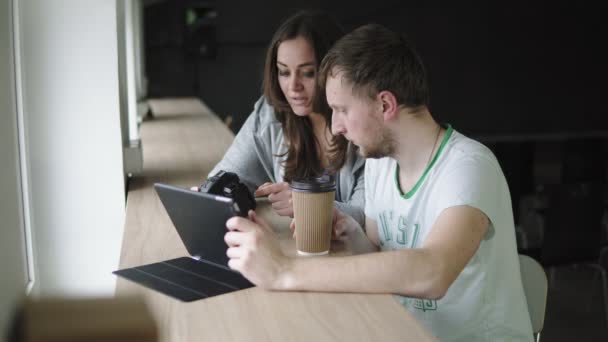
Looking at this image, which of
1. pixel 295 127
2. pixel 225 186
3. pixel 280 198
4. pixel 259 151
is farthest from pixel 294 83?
pixel 225 186

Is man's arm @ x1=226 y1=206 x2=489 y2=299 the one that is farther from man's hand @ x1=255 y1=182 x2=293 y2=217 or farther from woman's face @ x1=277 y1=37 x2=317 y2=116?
woman's face @ x1=277 y1=37 x2=317 y2=116

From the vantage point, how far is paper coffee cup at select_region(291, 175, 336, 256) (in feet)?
4.45

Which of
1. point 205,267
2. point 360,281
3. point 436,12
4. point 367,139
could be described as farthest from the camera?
point 436,12

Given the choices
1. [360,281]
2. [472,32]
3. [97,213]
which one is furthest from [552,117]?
[360,281]

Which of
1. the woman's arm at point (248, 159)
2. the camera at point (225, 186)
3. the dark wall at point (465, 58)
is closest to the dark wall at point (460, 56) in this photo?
the dark wall at point (465, 58)

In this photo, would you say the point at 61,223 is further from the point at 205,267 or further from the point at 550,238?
the point at 550,238

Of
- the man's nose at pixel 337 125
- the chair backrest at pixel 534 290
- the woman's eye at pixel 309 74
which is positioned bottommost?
the chair backrest at pixel 534 290

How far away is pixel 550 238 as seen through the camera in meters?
3.04

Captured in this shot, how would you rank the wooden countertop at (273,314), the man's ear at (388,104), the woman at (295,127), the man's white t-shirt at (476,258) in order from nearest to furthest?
the wooden countertop at (273,314)
the man's white t-shirt at (476,258)
the man's ear at (388,104)
the woman at (295,127)

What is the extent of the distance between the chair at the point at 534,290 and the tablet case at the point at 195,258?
0.69 m

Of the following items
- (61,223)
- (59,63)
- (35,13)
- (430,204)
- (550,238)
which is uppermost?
(35,13)

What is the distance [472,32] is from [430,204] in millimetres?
6699

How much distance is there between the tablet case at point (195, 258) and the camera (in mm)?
1220

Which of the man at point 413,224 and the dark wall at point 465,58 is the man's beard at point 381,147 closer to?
the man at point 413,224
